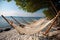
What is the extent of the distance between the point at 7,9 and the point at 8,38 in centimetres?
1469

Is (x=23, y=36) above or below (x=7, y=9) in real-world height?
above

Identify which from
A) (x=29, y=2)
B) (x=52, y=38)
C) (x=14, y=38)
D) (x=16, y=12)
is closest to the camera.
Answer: (x=52, y=38)

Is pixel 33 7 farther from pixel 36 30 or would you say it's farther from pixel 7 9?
pixel 7 9

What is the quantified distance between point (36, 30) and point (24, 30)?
390 millimetres

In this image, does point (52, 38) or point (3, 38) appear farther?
point (3, 38)

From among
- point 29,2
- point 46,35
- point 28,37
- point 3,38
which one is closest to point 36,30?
point 46,35

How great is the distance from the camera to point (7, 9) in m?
19.5

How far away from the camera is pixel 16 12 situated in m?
19.4

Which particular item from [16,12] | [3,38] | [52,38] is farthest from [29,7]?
[16,12]

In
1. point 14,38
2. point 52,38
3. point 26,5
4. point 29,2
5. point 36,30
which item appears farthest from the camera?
point 26,5

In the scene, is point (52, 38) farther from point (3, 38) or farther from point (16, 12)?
point (16, 12)

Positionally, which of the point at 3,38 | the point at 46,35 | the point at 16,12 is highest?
the point at 46,35

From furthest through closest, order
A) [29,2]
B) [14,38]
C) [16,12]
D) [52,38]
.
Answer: [16,12] < [29,2] < [14,38] < [52,38]

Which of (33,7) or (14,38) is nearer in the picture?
(14,38)
